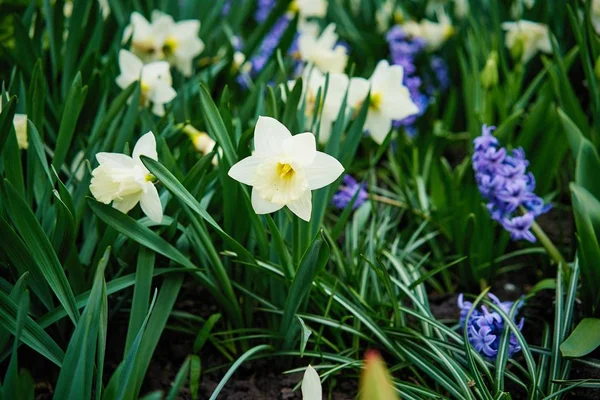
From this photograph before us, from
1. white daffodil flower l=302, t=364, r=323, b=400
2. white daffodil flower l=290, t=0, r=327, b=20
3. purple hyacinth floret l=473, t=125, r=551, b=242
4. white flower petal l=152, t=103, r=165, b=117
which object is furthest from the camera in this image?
white daffodil flower l=290, t=0, r=327, b=20

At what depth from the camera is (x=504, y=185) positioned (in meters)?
1.48

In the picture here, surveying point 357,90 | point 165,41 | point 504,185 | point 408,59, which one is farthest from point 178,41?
point 504,185

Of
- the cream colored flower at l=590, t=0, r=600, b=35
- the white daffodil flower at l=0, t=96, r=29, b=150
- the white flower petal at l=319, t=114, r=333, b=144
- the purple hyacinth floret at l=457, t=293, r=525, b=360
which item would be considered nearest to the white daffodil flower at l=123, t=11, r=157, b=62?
the white daffodil flower at l=0, t=96, r=29, b=150

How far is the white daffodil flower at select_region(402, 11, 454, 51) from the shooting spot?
250 cm

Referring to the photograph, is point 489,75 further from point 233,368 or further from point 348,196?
point 233,368

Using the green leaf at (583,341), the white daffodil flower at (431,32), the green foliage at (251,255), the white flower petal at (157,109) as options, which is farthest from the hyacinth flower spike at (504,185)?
the white daffodil flower at (431,32)

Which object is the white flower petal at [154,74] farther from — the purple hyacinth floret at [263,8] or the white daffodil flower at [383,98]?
the purple hyacinth floret at [263,8]

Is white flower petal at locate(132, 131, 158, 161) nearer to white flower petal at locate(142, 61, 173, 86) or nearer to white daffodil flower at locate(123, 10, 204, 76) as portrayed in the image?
white flower petal at locate(142, 61, 173, 86)

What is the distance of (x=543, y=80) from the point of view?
2266 mm

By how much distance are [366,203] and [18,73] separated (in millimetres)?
1041

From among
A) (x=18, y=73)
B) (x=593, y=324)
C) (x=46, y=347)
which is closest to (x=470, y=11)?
(x=593, y=324)

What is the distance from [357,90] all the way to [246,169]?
0.61 meters

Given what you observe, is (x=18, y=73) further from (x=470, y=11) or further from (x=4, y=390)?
(x=470, y=11)

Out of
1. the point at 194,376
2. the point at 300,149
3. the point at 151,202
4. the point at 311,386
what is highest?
the point at 300,149
